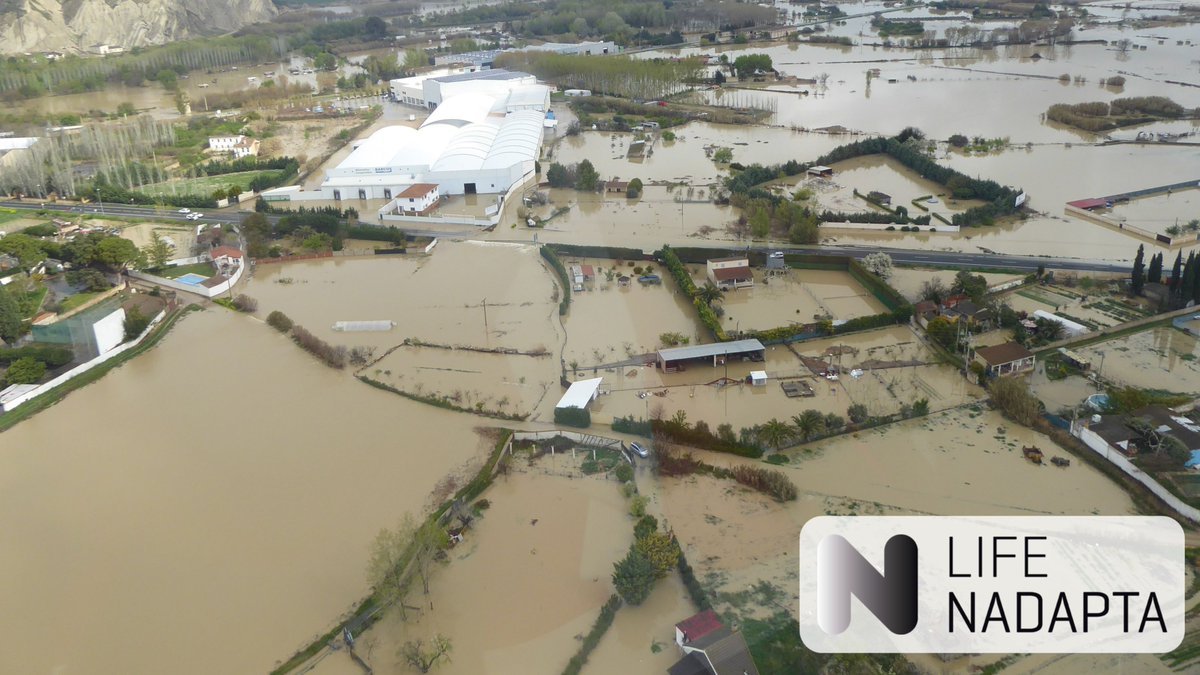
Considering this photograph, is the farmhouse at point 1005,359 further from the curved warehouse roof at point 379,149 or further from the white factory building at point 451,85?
the white factory building at point 451,85

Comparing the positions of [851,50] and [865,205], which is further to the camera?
[851,50]

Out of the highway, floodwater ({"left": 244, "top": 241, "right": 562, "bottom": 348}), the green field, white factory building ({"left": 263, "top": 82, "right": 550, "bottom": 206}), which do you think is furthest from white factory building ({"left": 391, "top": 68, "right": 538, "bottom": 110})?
floodwater ({"left": 244, "top": 241, "right": 562, "bottom": 348})

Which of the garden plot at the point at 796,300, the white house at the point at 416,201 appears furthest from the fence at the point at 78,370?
the garden plot at the point at 796,300

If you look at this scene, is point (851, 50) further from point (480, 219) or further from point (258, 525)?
point (258, 525)

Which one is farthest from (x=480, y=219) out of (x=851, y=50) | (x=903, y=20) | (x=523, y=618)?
(x=903, y=20)

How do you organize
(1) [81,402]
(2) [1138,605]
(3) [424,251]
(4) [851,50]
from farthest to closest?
(4) [851,50]
(3) [424,251]
(1) [81,402]
(2) [1138,605]

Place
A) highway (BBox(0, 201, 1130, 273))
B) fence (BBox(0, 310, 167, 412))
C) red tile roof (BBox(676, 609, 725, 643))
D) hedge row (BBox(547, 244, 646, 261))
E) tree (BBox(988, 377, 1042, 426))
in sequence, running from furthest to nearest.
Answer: hedge row (BBox(547, 244, 646, 261)), highway (BBox(0, 201, 1130, 273)), fence (BBox(0, 310, 167, 412)), tree (BBox(988, 377, 1042, 426)), red tile roof (BBox(676, 609, 725, 643))

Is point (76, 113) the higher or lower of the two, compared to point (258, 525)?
higher

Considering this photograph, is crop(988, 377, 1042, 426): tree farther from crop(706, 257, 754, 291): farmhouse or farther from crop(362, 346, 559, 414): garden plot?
crop(362, 346, 559, 414): garden plot
